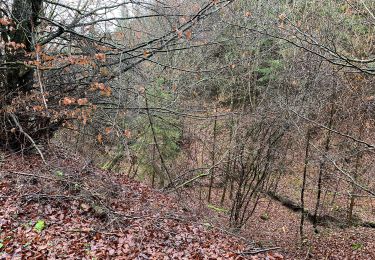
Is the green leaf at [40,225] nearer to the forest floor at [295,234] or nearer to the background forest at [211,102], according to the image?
the background forest at [211,102]

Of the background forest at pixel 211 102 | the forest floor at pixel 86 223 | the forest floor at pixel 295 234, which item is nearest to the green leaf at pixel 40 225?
the forest floor at pixel 86 223

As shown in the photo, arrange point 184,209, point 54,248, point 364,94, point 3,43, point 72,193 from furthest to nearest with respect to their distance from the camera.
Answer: point 364,94
point 184,209
point 3,43
point 72,193
point 54,248

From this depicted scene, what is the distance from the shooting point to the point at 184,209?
352 inches

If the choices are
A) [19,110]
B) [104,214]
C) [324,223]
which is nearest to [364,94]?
[324,223]

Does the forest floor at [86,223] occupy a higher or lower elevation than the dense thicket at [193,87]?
lower

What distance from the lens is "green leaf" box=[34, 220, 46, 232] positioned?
5.67 metres

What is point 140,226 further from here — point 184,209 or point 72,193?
point 184,209

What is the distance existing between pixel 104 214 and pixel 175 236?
1368 millimetres

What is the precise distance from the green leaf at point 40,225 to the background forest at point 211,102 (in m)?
1.61

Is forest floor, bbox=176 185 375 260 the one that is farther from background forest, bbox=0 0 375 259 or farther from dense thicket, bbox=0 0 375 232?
dense thicket, bbox=0 0 375 232

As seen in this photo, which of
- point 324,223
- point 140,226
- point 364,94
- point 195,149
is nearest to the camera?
point 140,226

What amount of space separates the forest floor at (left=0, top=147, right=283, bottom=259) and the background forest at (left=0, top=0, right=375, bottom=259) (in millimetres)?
537

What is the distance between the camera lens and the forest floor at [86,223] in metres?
5.39

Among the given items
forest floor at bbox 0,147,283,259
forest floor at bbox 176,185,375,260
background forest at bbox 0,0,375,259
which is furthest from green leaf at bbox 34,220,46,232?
forest floor at bbox 176,185,375,260
